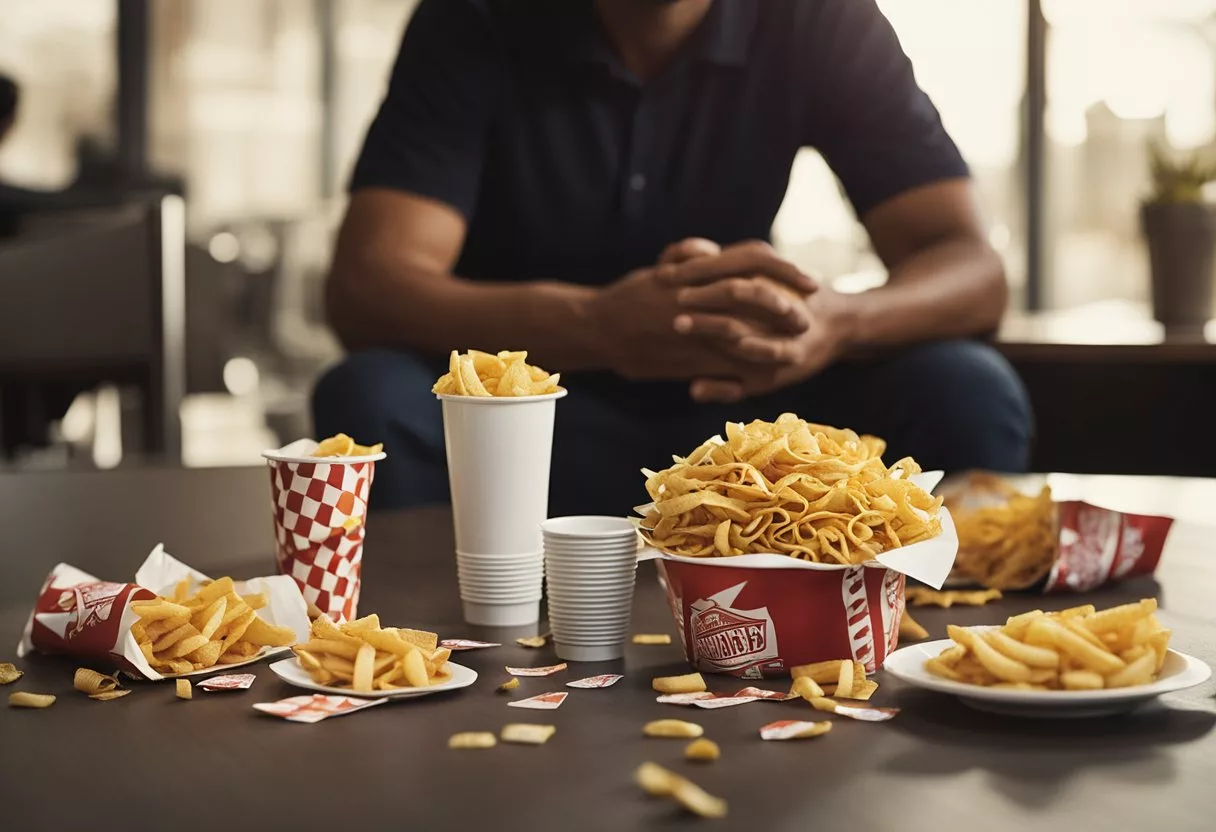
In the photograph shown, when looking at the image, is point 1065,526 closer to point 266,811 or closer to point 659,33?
point 266,811

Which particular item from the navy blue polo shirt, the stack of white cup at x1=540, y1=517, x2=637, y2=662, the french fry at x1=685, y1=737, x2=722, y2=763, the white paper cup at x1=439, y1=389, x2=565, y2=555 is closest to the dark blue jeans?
the navy blue polo shirt

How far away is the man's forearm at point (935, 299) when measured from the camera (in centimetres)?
182

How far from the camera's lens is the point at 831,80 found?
204 centimetres

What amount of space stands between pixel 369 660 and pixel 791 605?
0.85 feet

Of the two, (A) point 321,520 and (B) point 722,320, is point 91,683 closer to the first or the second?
(A) point 321,520

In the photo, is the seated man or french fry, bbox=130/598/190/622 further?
the seated man

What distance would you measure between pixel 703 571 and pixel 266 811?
328 mm

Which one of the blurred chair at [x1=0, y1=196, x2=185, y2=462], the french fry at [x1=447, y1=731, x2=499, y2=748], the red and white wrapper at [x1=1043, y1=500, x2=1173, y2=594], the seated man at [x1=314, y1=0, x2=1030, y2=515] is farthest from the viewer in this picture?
the blurred chair at [x1=0, y1=196, x2=185, y2=462]

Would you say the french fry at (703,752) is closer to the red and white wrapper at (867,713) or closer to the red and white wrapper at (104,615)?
the red and white wrapper at (867,713)

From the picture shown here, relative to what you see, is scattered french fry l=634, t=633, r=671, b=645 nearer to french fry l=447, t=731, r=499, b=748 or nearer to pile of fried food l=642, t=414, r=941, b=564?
pile of fried food l=642, t=414, r=941, b=564

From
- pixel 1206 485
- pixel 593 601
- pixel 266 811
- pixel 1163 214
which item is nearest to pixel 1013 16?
pixel 1206 485

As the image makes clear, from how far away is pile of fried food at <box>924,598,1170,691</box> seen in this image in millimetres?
739

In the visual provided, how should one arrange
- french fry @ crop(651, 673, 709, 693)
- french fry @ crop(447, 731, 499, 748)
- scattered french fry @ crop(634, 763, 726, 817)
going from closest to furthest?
scattered french fry @ crop(634, 763, 726, 817) < french fry @ crop(447, 731, 499, 748) < french fry @ crop(651, 673, 709, 693)

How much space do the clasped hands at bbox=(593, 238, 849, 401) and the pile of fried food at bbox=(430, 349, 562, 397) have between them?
67 cm
